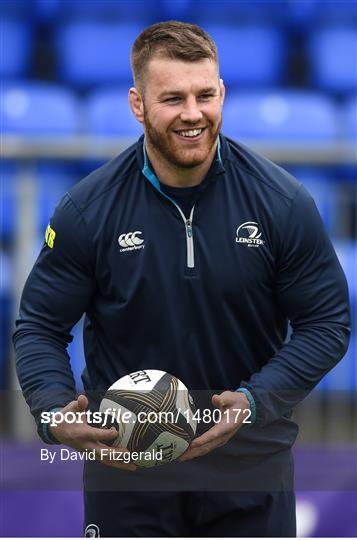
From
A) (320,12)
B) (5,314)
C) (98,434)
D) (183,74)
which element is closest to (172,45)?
(183,74)

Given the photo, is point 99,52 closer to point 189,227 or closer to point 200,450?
point 189,227

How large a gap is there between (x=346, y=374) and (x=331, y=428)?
0.96 ft

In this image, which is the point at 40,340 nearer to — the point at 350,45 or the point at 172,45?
Result: the point at 172,45

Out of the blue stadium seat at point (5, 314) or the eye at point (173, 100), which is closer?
the eye at point (173, 100)

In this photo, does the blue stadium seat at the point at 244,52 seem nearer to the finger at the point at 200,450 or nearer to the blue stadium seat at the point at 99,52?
the blue stadium seat at the point at 99,52

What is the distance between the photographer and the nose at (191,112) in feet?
10.3

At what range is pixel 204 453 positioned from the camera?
10.5 feet

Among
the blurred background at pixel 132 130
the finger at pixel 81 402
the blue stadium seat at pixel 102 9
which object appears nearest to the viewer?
the finger at pixel 81 402

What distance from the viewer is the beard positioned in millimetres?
3191

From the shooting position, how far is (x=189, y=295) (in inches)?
128

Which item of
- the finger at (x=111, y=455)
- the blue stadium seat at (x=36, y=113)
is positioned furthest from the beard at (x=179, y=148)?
the blue stadium seat at (x=36, y=113)

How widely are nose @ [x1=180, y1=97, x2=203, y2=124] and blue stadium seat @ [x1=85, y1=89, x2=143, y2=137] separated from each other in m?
3.22

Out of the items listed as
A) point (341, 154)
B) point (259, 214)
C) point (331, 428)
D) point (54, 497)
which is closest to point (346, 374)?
point (331, 428)

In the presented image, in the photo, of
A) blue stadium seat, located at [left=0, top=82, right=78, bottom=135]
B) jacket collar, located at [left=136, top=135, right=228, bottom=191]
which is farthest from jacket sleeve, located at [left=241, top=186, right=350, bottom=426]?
blue stadium seat, located at [left=0, top=82, right=78, bottom=135]
